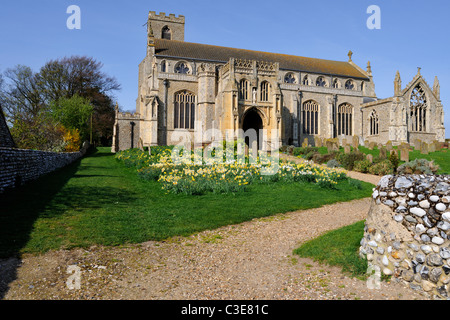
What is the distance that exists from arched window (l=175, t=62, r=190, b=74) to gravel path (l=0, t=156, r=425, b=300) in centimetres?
2995

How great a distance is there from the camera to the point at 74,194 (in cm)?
961

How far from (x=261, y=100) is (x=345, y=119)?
581 inches

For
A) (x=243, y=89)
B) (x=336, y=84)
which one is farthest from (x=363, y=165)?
(x=336, y=84)

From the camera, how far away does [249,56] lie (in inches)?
1465

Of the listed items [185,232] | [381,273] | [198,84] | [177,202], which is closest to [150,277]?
[185,232]

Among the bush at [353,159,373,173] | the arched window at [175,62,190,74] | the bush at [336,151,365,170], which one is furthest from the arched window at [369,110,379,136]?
the arched window at [175,62,190,74]

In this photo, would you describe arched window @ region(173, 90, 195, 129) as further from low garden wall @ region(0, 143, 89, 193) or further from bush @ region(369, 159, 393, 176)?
bush @ region(369, 159, 393, 176)

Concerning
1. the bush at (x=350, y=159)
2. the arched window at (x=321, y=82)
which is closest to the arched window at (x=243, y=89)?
the bush at (x=350, y=159)

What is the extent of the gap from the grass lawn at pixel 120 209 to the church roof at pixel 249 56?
2531cm

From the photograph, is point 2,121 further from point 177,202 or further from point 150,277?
point 150,277

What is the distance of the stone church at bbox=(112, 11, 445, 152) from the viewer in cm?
2958

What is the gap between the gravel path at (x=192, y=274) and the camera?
4109 millimetres
